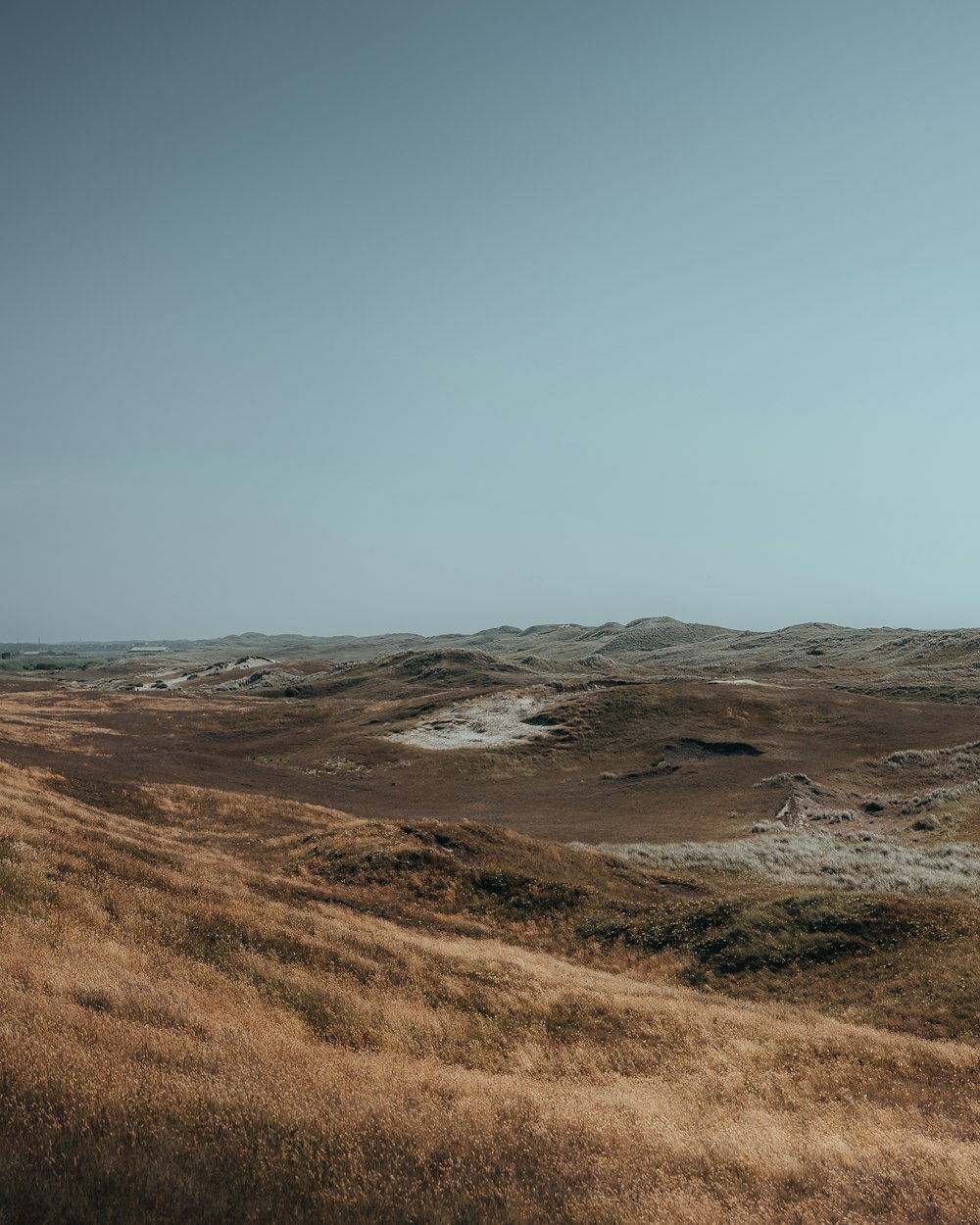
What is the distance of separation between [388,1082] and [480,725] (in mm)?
78888

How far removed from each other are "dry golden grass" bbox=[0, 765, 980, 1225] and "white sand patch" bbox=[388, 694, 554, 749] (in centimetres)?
5987

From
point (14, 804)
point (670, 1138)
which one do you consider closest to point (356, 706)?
point (14, 804)

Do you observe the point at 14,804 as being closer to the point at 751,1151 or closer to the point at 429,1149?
the point at 429,1149

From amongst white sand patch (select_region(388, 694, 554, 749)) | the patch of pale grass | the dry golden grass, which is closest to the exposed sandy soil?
white sand patch (select_region(388, 694, 554, 749))

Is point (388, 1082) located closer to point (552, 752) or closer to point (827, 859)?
point (827, 859)

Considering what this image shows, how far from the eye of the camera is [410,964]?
21.6 m

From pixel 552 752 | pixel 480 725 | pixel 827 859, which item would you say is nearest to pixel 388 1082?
pixel 827 859

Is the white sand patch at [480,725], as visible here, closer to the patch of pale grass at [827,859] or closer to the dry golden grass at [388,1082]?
the patch of pale grass at [827,859]

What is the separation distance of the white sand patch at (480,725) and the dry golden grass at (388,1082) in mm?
59865

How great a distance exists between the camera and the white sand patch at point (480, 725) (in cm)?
8538

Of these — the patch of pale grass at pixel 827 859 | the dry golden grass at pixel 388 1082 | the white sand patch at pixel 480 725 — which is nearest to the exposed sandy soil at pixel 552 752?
the white sand patch at pixel 480 725

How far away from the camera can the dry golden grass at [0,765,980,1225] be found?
8625 mm

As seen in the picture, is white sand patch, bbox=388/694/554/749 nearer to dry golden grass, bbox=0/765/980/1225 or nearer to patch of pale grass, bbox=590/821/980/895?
patch of pale grass, bbox=590/821/980/895

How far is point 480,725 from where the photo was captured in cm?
9156
